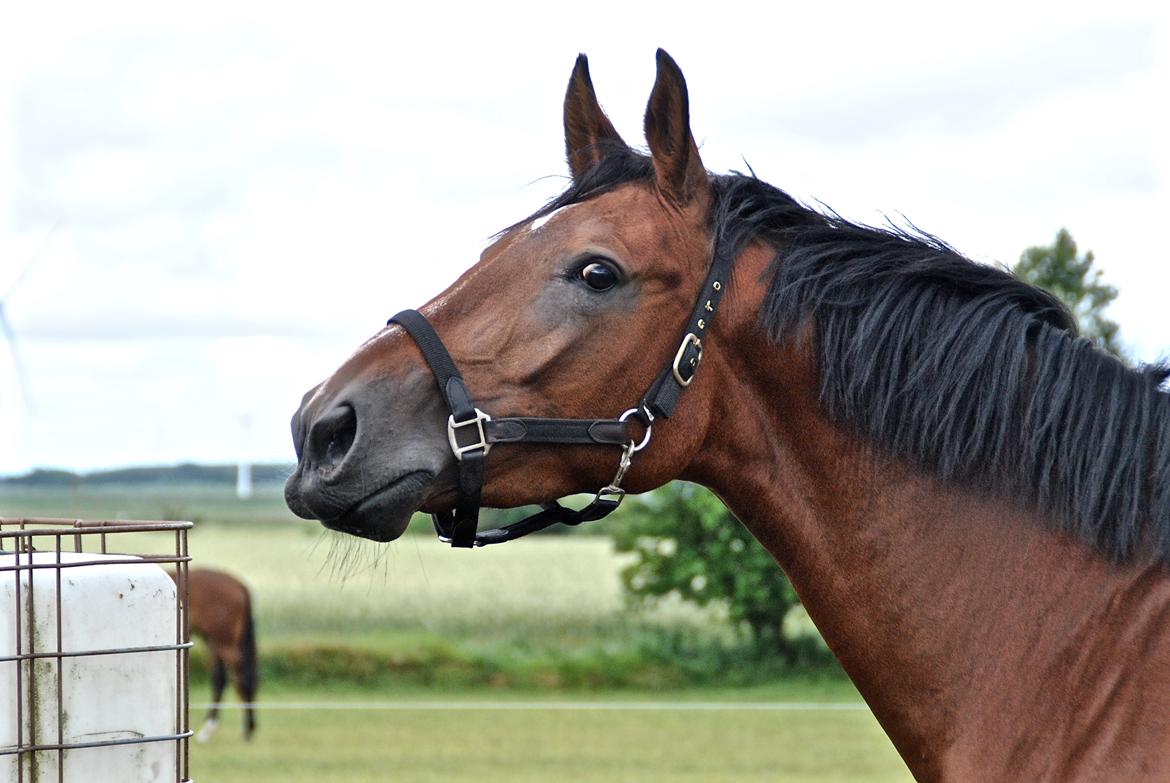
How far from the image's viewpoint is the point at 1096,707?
2.39m

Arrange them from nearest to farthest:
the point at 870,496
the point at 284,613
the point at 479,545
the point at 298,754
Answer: the point at 870,496
the point at 479,545
the point at 298,754
the point at 284,613

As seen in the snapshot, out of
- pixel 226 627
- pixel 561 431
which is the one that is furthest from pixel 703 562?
pixel 561 431

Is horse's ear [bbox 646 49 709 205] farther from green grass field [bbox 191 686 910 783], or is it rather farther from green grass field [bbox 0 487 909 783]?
green grass field [bbox 191 686 910 783]

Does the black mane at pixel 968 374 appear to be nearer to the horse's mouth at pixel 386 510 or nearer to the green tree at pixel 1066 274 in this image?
the horse's mouth at pixel 386 510

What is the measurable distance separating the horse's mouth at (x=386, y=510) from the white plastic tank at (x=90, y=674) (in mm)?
381

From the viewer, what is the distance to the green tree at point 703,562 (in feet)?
63.4

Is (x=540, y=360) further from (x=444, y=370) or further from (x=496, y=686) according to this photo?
(x=496, y=686)

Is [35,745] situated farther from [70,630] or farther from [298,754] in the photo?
[298,754]

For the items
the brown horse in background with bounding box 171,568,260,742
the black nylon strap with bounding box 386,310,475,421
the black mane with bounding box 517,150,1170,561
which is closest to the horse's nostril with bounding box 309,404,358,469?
the black nylon strap with bounding box 386,310,475,421

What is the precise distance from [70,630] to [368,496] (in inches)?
24.0

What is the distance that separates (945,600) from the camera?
2553 millimetres

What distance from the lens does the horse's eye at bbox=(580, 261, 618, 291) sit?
2.58m

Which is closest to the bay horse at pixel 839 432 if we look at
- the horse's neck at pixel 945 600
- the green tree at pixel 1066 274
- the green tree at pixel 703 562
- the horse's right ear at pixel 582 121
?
the horse's neck at pixel 945 600

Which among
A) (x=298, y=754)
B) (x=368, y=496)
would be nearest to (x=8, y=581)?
(x=368, y=496)
